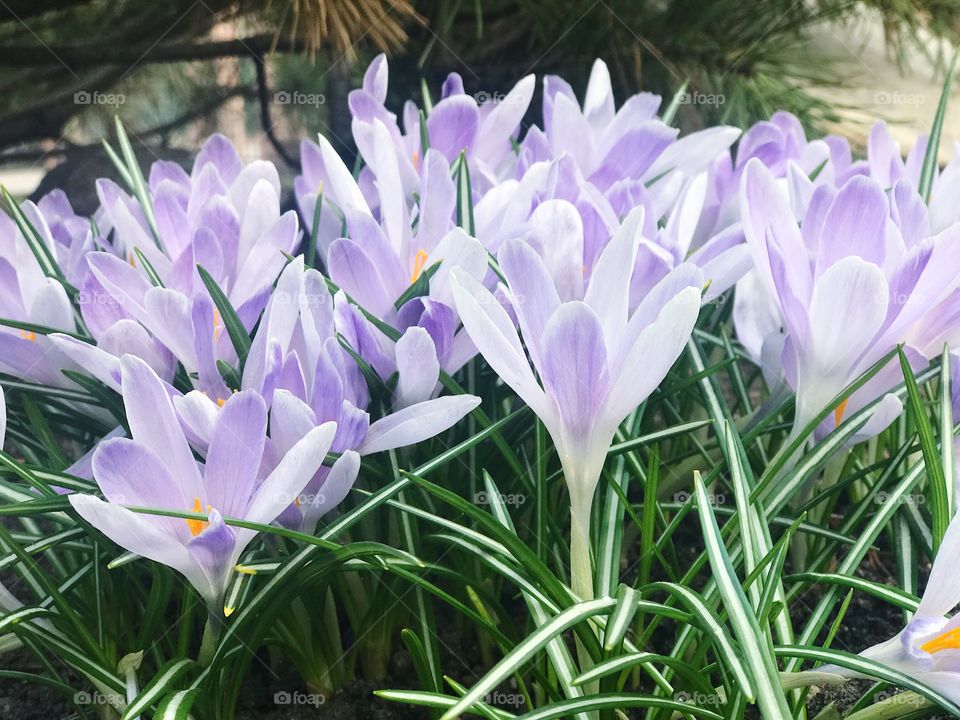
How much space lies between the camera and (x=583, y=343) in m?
0.48

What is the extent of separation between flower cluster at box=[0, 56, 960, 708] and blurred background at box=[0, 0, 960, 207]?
0.50 m

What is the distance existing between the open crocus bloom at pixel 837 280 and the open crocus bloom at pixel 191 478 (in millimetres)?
304

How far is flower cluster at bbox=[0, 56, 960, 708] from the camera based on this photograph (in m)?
0.49

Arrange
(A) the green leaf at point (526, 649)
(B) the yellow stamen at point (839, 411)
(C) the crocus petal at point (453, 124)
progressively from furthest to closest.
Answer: (C) the crocus petal at point (453, 124) → (B) the yellow stamen at point (839, 411) → (A) the green leaf at point (526, 649)

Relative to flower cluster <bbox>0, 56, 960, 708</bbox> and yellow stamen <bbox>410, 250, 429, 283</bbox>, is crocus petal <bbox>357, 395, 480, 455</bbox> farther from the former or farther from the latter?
yellow stamen <bbox>410, 250, 429, 283</bbox>

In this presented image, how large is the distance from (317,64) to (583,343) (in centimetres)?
112

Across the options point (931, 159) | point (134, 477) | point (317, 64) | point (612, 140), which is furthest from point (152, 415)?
point (317, 64)

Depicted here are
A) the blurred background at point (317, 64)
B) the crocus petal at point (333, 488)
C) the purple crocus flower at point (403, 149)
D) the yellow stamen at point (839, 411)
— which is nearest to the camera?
the crocus petal at point (333, 488)

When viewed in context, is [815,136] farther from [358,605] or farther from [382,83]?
[358,605]

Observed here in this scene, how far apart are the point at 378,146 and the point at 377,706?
16.8 inches

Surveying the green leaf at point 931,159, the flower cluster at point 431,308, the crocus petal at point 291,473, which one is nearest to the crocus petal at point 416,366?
the flower cluster at point 431,308

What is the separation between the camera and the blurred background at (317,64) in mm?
1274

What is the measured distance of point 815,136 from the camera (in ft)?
4.96

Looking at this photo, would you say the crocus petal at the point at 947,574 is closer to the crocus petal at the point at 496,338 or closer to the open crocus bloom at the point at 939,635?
the open crocus bloom at the point at 939,635
